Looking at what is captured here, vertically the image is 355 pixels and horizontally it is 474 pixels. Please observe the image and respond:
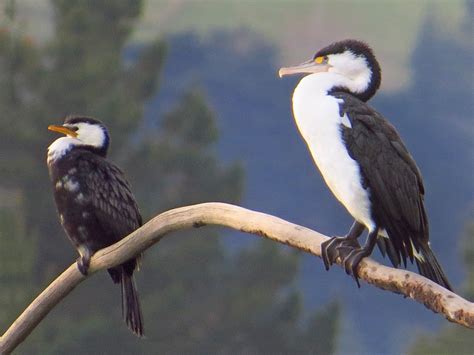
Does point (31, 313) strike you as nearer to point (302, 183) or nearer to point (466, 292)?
point (466, 292)

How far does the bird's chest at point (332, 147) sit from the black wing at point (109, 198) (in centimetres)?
85

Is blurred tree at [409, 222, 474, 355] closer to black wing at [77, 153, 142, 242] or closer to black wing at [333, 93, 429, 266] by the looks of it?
black wing at [77, 153, 142, 242]

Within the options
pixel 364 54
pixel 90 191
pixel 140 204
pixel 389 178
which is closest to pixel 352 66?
pixel 364 54

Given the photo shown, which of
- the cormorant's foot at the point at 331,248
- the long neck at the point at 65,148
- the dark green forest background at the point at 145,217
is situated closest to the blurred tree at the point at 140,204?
the dark green forest background at the point at 145,217

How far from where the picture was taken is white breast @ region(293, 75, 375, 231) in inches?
135

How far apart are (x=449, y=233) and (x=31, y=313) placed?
1914cm

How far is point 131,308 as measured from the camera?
156 inches

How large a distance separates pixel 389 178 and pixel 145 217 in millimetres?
10228

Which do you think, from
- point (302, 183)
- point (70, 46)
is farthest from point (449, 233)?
point (70, 46)

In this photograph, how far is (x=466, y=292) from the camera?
13805 mm

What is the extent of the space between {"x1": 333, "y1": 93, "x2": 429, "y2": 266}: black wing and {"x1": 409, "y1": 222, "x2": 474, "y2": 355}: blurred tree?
10660 mm

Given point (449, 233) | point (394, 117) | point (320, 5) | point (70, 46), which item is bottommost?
point (449, 233)

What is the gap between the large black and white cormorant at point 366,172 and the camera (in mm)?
3393

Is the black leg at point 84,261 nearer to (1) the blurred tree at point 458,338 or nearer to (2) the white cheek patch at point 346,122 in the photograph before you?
(2) the white cheek patch at point 346,122
